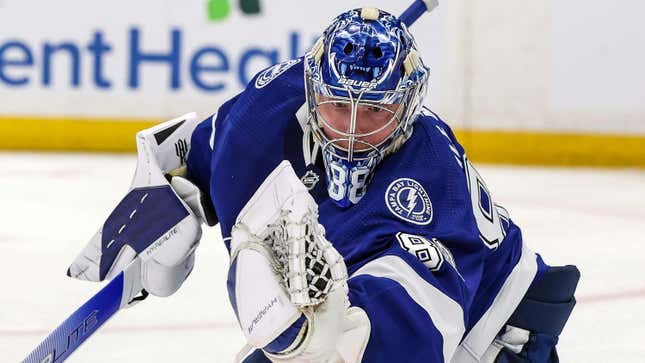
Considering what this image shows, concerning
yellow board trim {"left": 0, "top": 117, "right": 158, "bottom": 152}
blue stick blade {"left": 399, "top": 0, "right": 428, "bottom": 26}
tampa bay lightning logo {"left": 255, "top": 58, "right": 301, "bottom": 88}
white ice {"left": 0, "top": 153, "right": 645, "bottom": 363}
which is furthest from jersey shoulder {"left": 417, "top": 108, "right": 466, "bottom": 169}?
yellow board trim {"left": 0, "top": 117, "right": 158, "bottom": 152}

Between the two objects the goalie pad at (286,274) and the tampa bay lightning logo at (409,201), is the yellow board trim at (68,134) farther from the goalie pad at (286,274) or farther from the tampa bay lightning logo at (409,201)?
the goalie pad at (286,274)

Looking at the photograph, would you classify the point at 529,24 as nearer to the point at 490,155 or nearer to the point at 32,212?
the point at 490,155

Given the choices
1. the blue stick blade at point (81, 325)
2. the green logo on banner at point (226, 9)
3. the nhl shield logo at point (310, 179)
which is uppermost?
the nhl shield logo at point (310, 179)

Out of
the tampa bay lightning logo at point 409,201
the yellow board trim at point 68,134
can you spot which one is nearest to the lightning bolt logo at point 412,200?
the tampa bay lightning logo at point 409,201

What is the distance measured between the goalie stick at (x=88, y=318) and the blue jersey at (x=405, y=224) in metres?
0.21

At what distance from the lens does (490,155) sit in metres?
6.45

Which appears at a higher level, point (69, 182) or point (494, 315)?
point (494, 315)

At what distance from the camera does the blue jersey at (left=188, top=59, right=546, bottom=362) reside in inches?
73.4

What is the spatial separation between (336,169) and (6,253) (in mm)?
2236

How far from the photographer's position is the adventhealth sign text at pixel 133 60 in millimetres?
6395

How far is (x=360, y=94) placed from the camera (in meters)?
2.02

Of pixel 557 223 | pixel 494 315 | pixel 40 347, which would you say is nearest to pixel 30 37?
pixel 557 223

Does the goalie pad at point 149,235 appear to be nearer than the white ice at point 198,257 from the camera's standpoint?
Yes

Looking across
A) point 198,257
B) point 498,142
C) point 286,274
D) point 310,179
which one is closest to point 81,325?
point 310,179
